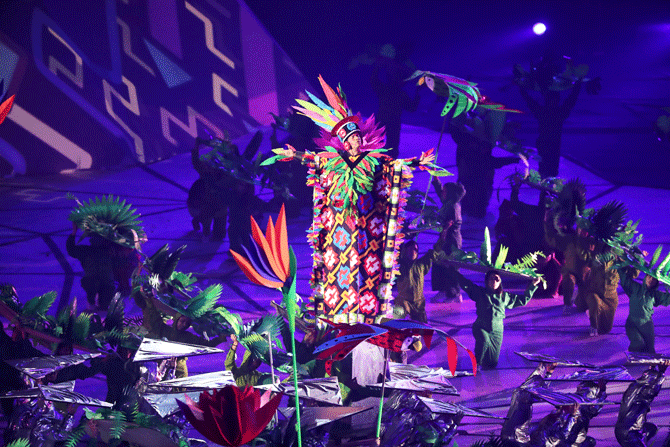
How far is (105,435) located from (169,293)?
1415mm

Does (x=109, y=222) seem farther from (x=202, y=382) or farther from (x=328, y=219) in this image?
(x=202, y=382)

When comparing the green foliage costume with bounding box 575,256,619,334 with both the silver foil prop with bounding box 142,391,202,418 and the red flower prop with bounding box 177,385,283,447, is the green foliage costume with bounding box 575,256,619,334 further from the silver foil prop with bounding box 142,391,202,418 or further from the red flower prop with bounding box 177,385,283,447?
the red flower prop with bounding box 177,385,283,447

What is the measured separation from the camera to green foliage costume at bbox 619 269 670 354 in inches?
204

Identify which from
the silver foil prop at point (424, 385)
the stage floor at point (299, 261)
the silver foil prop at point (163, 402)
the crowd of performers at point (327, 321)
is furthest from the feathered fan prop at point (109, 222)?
the silver foil prop at point (424, 385)

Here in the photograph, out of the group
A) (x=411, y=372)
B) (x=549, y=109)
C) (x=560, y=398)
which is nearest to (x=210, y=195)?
(x=411, y=372)

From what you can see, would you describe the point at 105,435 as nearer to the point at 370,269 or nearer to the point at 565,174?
the point at 370,269

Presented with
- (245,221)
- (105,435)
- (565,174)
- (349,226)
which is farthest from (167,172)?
(105,435)

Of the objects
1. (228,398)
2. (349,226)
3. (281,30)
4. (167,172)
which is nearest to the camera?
(228,398)

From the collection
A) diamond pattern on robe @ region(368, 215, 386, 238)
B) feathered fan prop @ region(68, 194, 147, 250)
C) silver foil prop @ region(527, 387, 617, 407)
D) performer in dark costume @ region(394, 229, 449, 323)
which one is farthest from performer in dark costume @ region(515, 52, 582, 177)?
silver foil prop @ region(527, 387, 617, 407)

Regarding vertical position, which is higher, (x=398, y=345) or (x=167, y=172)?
(x=167, y=172)

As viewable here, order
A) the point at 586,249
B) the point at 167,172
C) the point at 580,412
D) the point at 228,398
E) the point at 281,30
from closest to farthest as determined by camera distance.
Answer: the point at 228,398
the point at 580,412
the point at 586,249
the point at 281,30
the point at 167,172

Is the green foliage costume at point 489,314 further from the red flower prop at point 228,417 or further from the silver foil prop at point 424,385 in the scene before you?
the red flower prop at point 228,417

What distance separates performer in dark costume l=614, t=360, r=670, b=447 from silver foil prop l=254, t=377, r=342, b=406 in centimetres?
162

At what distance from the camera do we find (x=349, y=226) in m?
4.28
